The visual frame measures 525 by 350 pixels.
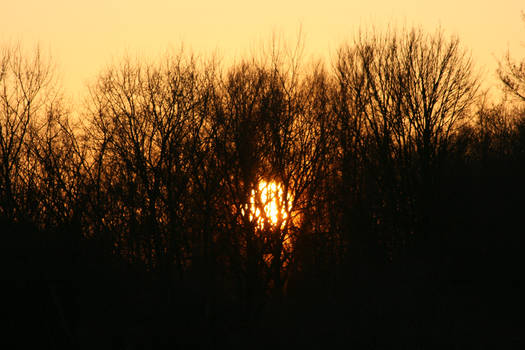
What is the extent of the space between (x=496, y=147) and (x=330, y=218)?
11820mm

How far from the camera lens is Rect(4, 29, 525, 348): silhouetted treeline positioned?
48.2ft

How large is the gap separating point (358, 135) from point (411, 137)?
2.53 m


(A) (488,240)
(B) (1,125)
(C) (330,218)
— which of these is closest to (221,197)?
(C) (330,218)

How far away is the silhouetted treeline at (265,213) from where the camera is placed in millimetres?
14695

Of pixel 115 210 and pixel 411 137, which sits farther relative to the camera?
pixel 411 137

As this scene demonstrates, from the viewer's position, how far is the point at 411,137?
28.6 meters

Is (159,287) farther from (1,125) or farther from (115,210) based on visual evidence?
(1,125)

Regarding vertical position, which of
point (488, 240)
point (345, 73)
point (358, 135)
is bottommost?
point (488, 240)

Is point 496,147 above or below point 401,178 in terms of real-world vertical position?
above

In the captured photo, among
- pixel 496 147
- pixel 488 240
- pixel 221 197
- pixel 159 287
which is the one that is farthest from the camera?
pixel 496 147

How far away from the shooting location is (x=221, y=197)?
78.0 feet

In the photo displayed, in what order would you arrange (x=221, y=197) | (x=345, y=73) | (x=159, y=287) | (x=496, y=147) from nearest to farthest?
1. (x=159, y=287)
2. (x=221, y=197)
3. (x=345, y=73)
4. (x=496, y=147)

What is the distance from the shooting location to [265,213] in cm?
2278

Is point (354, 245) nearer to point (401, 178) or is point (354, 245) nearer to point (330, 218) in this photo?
point (330, 218)
